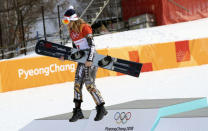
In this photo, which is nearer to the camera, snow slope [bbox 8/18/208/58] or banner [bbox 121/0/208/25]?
snow slope [bbox 8/18/208/58]

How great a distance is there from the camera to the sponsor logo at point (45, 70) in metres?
16.6

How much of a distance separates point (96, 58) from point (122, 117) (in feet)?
3.92

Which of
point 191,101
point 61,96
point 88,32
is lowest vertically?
point 61,96

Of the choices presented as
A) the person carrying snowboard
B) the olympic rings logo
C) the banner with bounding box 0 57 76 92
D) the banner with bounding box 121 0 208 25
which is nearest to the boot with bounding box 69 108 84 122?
the person carrying snowboard

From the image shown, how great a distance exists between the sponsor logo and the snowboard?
9.27 meters

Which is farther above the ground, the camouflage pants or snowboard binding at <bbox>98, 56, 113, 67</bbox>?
snowboard binding at <bbox>98, 56, 113, 67</bbox>

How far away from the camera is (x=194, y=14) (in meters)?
30.5

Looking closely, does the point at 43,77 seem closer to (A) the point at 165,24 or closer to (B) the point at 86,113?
(B) the point at 86,113

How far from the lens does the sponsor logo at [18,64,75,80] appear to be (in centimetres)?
1662

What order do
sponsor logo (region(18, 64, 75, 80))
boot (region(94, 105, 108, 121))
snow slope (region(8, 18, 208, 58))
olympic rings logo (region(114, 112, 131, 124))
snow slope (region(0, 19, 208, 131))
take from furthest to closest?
snow slope (region(8, 18, 208, 58)), sponsor logo (region(18, 64, 75, 80)), snow slope (region(0, 19, 208, 131)), boot (region(94, 105, 108, 121)), olympic rings logo (region(114, 112, 131, 124))


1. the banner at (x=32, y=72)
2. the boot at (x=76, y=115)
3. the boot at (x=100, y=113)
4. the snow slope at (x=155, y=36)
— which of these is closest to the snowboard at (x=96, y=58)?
the boot at (x=100, y=113)

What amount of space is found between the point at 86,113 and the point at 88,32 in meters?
1.60

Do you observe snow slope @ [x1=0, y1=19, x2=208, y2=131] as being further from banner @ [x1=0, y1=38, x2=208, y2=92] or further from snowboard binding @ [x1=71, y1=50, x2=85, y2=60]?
snowboard binding @ [x1=71, y1=50, x2=85, y2=60]

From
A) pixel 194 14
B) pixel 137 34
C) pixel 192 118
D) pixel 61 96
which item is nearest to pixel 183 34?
Result: pixel 137 34
